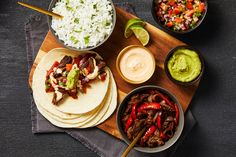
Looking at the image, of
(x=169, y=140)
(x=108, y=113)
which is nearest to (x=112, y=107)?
(x=108, y=113)

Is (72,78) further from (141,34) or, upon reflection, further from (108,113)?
(141,34)

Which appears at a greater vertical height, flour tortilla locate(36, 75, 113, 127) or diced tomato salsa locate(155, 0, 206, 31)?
diced tomato salsa locate(155, 0, 206, 31)

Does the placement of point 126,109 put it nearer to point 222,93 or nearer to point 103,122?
point 103,122

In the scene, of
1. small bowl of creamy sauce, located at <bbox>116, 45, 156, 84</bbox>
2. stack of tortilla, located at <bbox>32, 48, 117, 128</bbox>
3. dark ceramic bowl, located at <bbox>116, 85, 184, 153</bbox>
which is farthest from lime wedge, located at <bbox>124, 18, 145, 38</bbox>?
dark ceramic bowl, located at <bbox>116, 85, 184, 153</bbox>

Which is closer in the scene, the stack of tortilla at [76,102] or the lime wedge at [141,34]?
the lime wedge at [141,34]

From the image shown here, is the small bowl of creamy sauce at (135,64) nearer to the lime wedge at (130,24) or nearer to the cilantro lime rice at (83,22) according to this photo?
the lime wedge at (130,24)

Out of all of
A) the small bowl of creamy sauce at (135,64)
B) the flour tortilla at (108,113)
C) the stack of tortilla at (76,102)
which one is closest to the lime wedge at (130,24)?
the small bowl of creamy sauce at (135,64)

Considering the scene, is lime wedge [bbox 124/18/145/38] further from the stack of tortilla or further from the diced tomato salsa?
the stack of tortilla
